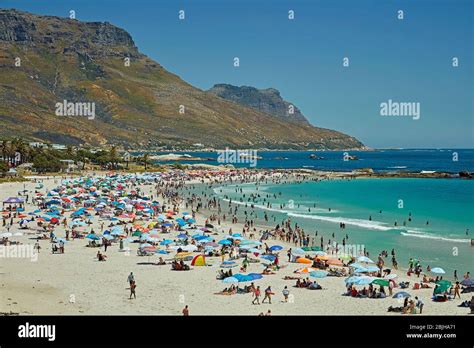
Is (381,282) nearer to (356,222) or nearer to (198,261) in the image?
(198,261)

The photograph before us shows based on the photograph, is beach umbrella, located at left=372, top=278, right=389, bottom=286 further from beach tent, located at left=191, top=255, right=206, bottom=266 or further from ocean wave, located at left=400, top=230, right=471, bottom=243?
ocean wave, located at left=400, top=230, right=471, bottom=243

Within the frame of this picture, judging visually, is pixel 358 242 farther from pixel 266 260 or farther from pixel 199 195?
pixel 199 195

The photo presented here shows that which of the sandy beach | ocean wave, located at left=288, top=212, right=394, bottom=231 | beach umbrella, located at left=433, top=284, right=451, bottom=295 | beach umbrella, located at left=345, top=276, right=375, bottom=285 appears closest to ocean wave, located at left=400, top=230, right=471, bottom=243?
ocean wave, located at left=288, top=212, right=394, bottom=231

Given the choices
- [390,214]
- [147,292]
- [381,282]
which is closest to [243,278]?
[147,292]

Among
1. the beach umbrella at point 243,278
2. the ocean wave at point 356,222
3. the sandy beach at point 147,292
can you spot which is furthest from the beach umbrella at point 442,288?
the ocean wave at point 356,222

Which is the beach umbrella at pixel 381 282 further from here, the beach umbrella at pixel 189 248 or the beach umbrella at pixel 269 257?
the beach umbrella at pixel 189 248
